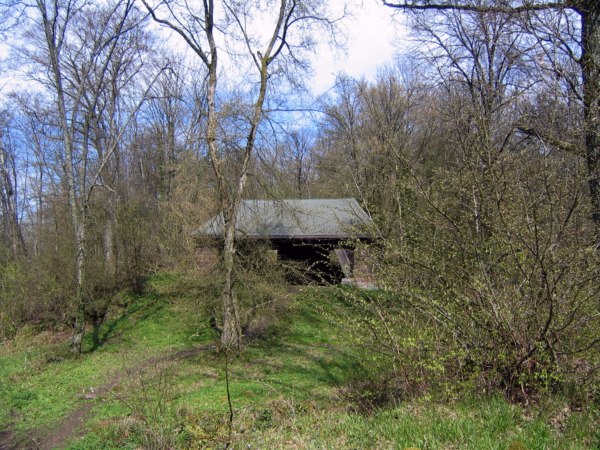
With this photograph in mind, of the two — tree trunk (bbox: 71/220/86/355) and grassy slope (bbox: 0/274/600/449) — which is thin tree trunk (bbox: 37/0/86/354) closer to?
tree trunk (bbox: 71/220/86/355)

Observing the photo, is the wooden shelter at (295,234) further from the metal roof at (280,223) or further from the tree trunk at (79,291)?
the tree trunk at (79,291)

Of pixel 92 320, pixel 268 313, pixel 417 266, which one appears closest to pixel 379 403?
pixel 417 266

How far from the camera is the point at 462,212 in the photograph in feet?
20.0

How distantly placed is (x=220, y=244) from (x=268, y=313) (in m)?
2.80

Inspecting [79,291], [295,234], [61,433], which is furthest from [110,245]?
[61,433]

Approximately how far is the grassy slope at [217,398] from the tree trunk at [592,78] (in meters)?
4.28

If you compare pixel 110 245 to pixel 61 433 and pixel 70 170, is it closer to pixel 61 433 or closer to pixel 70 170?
pixel 70 170

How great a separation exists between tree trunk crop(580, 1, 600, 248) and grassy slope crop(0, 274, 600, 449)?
→ 428 centimetres

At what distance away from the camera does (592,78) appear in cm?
707

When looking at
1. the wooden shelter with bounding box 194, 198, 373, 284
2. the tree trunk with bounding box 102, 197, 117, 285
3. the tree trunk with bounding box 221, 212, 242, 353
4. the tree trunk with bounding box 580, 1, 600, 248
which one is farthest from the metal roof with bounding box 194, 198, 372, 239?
the tree trunk with bounding box 102, 197, 117, 285

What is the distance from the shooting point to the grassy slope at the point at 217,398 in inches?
153

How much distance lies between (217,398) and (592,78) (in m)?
8.50

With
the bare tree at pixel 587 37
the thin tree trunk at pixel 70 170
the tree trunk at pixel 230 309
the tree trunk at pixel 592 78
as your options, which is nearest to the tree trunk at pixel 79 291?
the thin tree trunk at pixel 70 170

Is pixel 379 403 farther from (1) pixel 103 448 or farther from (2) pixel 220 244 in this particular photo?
(2) pixel 220 244
